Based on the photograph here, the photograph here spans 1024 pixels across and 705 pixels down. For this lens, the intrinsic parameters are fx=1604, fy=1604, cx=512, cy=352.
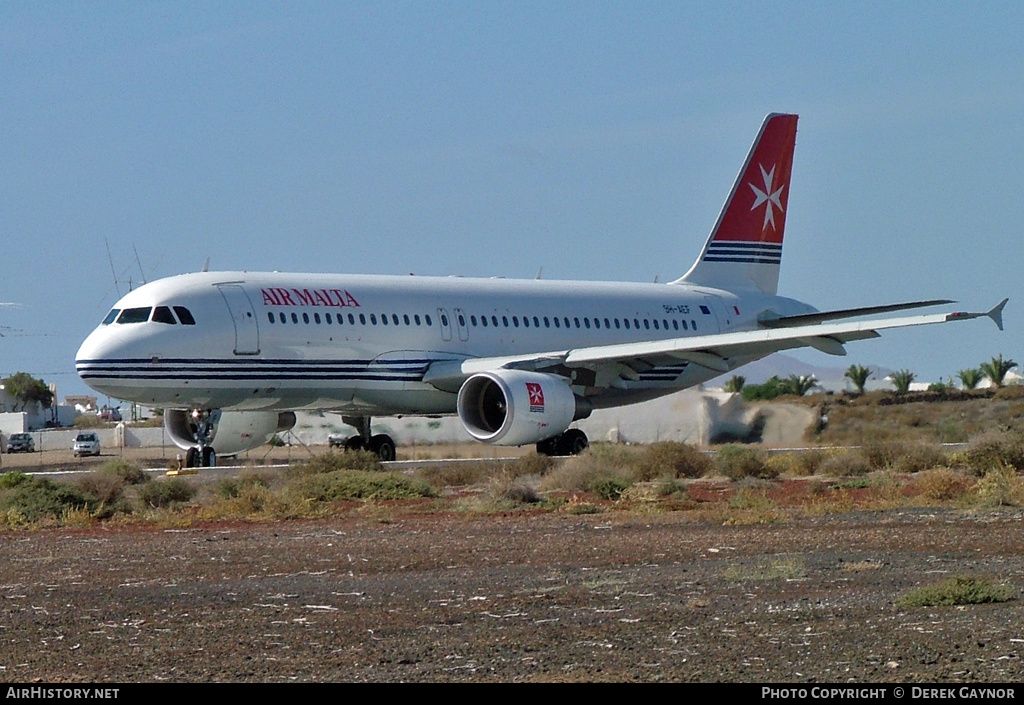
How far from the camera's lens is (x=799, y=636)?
834 cm

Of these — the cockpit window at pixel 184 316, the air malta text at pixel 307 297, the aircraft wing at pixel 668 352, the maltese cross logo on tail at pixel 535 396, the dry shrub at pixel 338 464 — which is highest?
the air malta text at pixel 307 297

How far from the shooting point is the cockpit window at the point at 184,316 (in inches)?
990

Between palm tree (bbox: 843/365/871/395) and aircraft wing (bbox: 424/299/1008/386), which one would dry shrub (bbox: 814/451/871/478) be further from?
palm tree (bbox: 843/365/871/395)

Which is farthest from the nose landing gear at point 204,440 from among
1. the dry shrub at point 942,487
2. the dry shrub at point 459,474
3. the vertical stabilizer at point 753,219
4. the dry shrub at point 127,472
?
the dry shrub at point 942,487

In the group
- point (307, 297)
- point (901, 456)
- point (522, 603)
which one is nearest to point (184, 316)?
point (307, 297)

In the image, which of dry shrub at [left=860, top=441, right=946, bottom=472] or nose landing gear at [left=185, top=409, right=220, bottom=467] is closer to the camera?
dry shrub at [left=860, top=441, right=946, bottom=472]

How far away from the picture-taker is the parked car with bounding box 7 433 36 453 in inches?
2386

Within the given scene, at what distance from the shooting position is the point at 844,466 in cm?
2425

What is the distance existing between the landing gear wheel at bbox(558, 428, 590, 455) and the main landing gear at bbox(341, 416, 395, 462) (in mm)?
3205

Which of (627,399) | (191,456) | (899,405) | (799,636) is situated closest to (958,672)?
A: (799,636)

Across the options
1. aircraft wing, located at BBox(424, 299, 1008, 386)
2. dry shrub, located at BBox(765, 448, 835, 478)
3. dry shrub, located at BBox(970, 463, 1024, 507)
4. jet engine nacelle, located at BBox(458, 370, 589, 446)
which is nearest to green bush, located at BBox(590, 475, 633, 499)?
dry shrub, located at BBox(970, 463, 1024, 507)

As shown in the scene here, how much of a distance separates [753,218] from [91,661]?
1141 inches

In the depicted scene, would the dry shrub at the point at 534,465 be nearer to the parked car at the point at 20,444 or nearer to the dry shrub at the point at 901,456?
the dry shrub at the point at 901,456

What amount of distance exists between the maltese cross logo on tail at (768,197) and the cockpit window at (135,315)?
15302 millimetres
